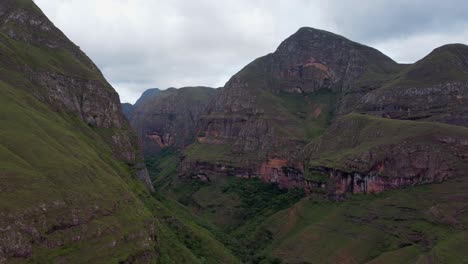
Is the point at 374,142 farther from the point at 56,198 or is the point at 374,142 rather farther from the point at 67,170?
the point at 56,198

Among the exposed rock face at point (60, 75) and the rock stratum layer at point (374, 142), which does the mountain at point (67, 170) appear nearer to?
the exposed rock face at point (60, 75)

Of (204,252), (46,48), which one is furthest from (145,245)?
(46,48)

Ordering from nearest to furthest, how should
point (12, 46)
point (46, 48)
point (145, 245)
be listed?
1. point (145, 245)
2. point (12, 46)
3. point (46, 48)

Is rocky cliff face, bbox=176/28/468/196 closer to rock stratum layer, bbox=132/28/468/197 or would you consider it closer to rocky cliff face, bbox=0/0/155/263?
rock stratum layer, bbox=132/28/468/197

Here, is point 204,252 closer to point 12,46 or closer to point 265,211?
point 265,211

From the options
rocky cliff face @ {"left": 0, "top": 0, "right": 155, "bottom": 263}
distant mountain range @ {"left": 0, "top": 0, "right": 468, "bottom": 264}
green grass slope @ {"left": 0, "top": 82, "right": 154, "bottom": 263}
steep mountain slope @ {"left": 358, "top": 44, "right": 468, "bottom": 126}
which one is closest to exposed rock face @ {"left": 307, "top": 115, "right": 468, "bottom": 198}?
distant mountain range @ {"left": 0, "top": 0, "right": 468, "bottom": 264}

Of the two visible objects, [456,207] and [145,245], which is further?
Result: [456,207]
